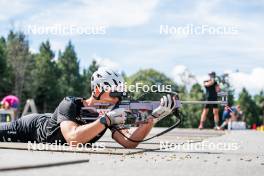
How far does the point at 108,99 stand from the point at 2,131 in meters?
1.97

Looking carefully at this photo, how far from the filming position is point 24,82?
7550 cm

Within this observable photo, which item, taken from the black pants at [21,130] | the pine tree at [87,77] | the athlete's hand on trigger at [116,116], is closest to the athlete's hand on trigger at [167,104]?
the athlete's hand on trigger at [116,116]

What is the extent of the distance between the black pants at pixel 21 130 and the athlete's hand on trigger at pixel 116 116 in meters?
1.49

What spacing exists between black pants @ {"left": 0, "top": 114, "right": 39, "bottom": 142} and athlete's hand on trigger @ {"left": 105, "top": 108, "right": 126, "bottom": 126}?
4.89 ft

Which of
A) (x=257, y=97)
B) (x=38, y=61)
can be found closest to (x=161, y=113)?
(x=38, y=61)

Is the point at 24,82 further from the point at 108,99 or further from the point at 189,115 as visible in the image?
the point at 108,99

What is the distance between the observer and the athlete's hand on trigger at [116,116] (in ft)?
21.3

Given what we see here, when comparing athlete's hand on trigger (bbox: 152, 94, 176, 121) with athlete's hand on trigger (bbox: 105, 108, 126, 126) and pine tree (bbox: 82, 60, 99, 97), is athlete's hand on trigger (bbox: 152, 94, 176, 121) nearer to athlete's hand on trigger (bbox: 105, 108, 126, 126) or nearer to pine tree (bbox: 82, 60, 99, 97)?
athlete's hand on trigger (bbox: 105, 108, 126, 126)

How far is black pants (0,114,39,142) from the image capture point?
751 centimetres

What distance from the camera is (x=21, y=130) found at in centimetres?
764

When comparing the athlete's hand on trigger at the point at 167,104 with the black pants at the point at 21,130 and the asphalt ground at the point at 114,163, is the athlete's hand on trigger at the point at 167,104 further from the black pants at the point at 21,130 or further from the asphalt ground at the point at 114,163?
the black pants at the point at 21,130

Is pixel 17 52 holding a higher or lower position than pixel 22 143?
higher

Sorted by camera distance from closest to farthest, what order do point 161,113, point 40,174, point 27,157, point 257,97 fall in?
point 40,174 < point 27,157 < point 161,113 < point 257,97

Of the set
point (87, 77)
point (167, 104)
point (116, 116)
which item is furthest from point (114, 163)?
point (87, 77)
